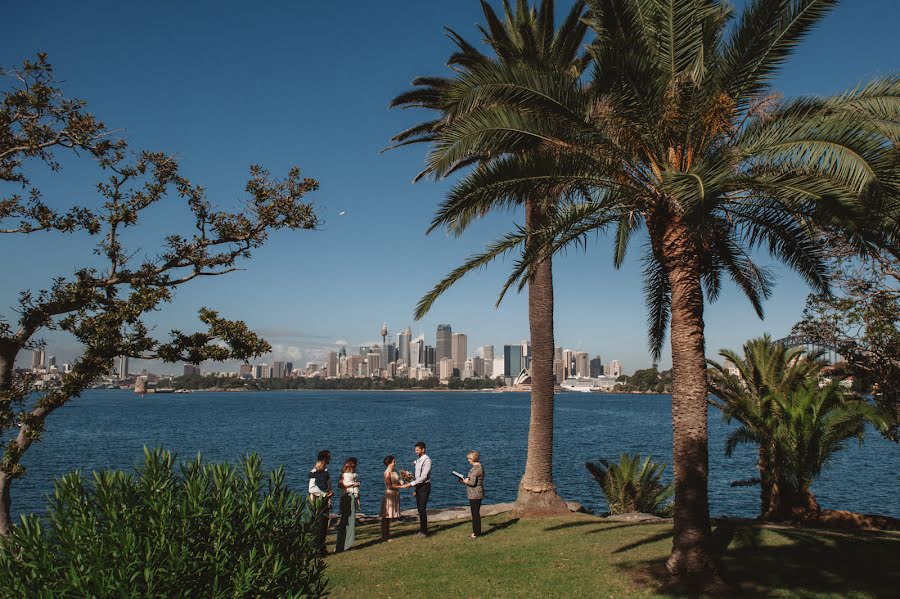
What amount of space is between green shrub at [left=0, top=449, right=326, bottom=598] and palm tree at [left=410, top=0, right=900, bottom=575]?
5172 mm

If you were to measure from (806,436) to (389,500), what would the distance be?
10.3 m

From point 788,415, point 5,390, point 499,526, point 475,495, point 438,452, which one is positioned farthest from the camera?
point 438,452

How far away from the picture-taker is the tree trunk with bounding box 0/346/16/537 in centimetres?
980

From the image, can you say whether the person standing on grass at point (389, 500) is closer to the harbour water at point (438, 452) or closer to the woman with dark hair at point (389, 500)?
the woman with dark hair at point (389, 500)

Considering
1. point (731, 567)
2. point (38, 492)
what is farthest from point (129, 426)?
point (731, 567)

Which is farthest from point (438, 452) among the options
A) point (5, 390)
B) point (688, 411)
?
point (688, 411)

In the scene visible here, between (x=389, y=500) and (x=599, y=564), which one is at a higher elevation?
(x=389, y=500)

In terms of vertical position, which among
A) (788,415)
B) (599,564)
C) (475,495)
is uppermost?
(788,415)

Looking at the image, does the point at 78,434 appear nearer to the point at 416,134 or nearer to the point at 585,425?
the point at 585,425

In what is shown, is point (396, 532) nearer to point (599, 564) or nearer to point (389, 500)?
point (389, 500)

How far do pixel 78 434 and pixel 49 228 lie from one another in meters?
59.5

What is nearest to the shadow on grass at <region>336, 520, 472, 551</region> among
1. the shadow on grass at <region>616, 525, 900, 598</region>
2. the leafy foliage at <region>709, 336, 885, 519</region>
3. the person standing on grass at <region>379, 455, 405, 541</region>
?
the person standing on grass at <region>379, 455, 405, 541</region>

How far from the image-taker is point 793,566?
28.6 ft

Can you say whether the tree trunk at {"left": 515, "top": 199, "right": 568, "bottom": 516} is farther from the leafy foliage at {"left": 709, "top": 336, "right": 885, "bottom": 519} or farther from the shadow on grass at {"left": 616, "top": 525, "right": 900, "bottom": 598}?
the leafy foliage at {"left": 709, "top": 336, "right": 885, "bottom": 519}
